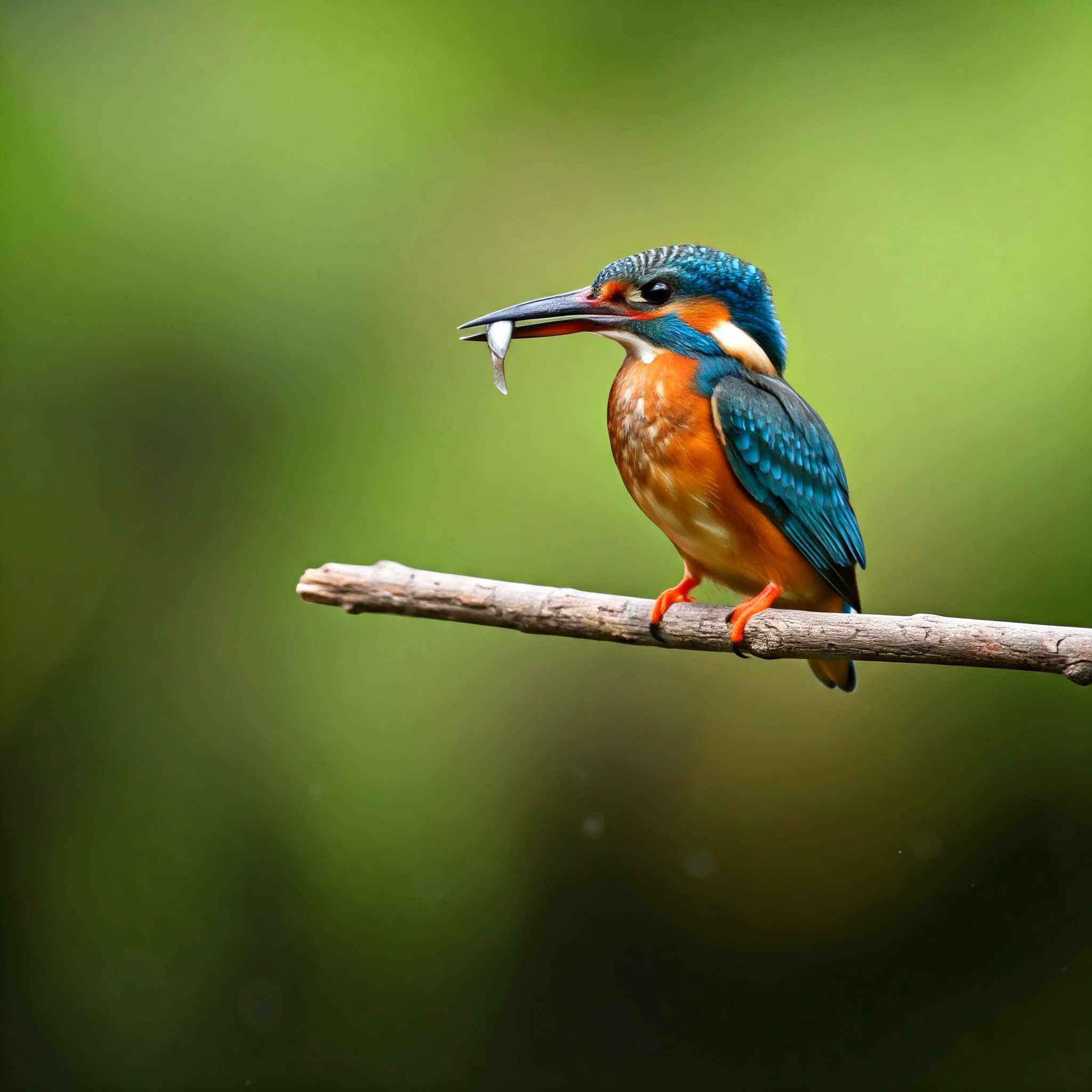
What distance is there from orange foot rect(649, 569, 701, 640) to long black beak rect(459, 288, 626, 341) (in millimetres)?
395

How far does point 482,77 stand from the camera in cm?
291

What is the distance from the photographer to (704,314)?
4.68 ft

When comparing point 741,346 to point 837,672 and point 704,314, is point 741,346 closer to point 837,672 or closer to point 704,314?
point 704,314

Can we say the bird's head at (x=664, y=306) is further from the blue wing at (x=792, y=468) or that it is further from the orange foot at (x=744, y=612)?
the orange foot at (x=744, y=612)

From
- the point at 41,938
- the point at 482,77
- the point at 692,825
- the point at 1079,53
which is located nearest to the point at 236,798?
the point at 41,938

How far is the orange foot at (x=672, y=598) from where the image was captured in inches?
59.4

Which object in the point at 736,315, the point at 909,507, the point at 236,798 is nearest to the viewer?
the point at 736,315

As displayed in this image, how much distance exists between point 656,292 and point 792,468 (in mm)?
319

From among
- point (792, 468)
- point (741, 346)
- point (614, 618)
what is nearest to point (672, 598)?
point (614, 618)

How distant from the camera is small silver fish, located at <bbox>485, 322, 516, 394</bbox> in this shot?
1350mm

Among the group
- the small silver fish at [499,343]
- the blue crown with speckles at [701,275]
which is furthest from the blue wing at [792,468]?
the small silver fish at [499,343]

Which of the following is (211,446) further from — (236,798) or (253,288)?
(236,798)

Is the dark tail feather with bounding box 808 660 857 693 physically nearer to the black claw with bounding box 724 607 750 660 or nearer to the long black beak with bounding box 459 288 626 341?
the black claw with bounding box 724 607 750 660

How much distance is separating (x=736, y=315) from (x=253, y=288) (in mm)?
1822
